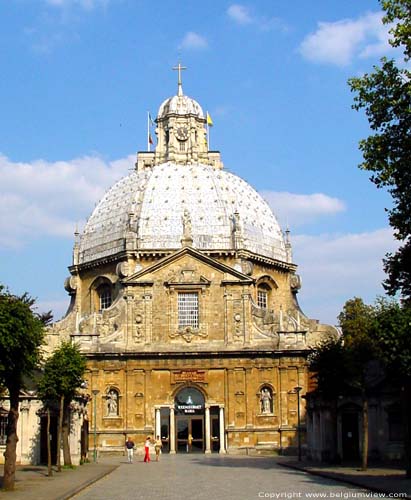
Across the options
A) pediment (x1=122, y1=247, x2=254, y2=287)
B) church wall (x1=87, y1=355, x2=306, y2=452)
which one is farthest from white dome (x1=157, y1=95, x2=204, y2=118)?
church wall (x1=87, y1=355, x2=306, y2=452)

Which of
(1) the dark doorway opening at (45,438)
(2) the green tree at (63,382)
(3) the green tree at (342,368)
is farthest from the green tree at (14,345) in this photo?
(1) the dark doorway opening at (45,438)

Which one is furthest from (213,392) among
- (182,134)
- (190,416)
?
(182,134)

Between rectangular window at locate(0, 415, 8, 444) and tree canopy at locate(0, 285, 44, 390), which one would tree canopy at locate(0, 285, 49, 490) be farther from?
rectangular window at locate(0, 415, 8, 444)

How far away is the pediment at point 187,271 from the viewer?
7825 centimetres

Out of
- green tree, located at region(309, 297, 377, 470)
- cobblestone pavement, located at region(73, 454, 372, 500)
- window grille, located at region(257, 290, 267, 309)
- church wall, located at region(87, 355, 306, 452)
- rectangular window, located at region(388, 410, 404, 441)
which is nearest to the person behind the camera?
cobblestone pavement, located at region(73, 454, 372, 500)

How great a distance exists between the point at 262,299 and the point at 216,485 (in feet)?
170

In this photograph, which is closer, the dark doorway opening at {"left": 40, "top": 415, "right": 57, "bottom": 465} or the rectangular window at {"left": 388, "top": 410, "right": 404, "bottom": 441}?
the rectangular window at {"left": 388, "top": 410, "right": 404, "bottom": 441}

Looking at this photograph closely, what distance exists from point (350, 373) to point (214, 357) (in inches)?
1050

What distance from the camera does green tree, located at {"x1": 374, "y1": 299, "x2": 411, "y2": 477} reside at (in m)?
42.6

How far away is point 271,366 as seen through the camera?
251ft

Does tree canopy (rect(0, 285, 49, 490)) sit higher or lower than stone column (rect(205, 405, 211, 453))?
higher

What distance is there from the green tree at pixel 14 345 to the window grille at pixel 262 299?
4875 centimetres

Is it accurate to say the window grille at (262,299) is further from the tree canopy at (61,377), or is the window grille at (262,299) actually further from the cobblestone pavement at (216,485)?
the cobblestone pavement at (216,485)

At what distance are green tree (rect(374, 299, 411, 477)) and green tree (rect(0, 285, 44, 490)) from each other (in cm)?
1560
